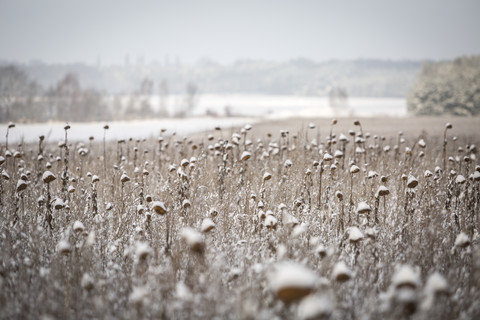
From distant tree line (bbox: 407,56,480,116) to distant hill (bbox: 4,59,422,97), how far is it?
86776mm

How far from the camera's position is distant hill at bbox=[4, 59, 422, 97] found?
133 m

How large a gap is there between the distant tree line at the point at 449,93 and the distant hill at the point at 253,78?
86.8 m

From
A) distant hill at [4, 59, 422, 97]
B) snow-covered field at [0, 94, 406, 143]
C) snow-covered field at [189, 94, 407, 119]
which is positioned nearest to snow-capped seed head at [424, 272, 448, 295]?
snow-covered field at [0, 94, 406, 143]

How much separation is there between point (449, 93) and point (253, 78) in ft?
435

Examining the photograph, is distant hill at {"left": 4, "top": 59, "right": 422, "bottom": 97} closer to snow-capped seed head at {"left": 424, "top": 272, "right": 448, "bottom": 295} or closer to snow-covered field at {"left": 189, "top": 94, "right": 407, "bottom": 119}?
snow-covered field at {"left": 189, "top": 94, "right": 407, "bottom": 119}

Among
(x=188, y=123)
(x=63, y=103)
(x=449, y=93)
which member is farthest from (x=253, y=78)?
(x=188, y=123)

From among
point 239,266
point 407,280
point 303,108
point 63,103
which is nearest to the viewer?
point 407,280

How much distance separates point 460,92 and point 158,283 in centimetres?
4949

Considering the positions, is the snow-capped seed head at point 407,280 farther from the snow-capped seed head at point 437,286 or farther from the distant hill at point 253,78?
the distant hill at point 253,78

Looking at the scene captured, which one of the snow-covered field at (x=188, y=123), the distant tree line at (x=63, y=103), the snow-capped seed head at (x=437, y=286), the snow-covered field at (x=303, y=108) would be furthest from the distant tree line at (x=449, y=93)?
the snow-capped seed head at (x=437, y=286)

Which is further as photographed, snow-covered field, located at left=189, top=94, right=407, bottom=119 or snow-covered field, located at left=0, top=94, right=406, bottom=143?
snow-covered field, located at left=189, top=94, right=407, bottom=119

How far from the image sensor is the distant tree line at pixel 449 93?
→ 3988cm

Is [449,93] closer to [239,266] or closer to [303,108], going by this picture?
[239,266]

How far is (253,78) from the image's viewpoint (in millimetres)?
166875
